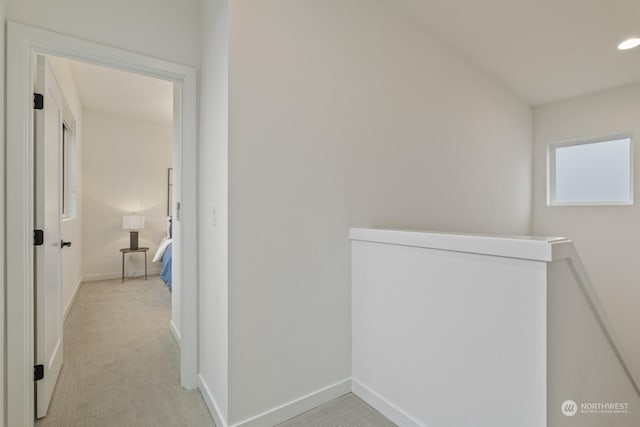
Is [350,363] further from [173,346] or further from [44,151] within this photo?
[44,151]

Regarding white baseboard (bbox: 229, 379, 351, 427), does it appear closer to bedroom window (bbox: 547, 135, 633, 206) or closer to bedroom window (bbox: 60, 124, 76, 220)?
bedroom window (bbox: 60, 124, 76, 220)

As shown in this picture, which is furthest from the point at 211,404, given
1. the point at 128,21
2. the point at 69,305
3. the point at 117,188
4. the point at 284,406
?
the point at 117,188

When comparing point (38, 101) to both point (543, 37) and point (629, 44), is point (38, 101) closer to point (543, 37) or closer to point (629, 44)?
point (543, 37)

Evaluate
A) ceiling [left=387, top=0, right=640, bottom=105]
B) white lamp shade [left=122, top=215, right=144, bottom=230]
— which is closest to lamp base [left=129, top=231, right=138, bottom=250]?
white lamp shade [left=122, top=215, right=144, bottom=230]

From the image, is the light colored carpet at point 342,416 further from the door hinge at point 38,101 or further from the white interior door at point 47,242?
the door hinge at point 38,101

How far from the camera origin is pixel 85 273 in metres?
4.84

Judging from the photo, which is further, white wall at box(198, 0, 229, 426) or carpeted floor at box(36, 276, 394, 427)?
carpeted floor at box(36, 276, 394, 427)

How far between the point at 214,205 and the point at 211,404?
1144 mm

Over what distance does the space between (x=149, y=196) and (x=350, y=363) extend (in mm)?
4868

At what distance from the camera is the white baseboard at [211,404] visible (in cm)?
161

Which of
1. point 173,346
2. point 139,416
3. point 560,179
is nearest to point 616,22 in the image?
point 560,179

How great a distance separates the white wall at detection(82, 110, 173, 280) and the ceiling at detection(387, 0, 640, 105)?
4.80 m

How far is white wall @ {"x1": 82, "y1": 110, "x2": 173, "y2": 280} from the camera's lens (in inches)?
192

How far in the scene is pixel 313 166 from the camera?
1837 mm
